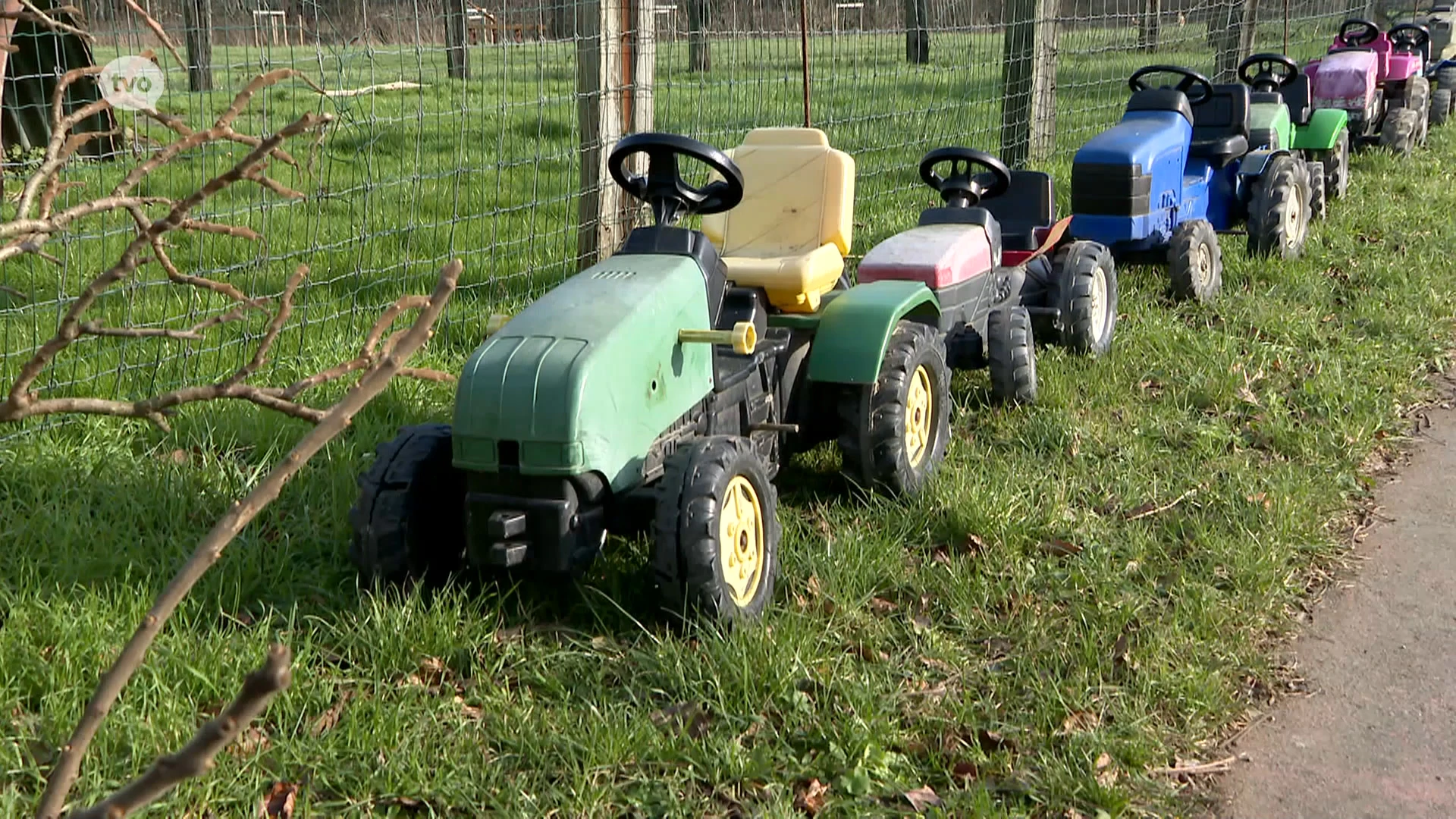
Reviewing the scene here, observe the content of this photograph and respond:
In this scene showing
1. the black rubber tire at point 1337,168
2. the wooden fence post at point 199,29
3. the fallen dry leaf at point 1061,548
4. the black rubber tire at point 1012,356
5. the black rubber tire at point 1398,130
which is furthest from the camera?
the black rubber tire at point 1398,130

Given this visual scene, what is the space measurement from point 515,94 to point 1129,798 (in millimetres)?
9989

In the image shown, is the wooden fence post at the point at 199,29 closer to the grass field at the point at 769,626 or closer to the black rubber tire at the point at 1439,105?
the grass field at the point at 769,626

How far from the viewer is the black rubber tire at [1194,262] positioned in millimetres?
6367

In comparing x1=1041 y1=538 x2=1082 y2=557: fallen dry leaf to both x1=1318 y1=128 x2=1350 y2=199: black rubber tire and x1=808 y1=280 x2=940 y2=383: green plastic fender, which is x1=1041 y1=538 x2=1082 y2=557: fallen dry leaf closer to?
x1=808 y1=280 x2=940 y2=383: green plastic fender

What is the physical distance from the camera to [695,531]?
3.26 metres

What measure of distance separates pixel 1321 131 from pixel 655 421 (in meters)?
6.55

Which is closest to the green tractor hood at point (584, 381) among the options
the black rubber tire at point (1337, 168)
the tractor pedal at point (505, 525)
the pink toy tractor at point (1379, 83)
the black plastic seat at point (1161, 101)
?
the tractor pedal at point (505, 525)

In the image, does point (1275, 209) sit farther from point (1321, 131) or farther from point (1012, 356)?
point (1012, 356)

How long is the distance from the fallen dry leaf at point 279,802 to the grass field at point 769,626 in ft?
0.09

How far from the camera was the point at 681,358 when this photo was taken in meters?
3.67

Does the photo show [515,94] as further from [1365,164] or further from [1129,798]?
[1129,798]

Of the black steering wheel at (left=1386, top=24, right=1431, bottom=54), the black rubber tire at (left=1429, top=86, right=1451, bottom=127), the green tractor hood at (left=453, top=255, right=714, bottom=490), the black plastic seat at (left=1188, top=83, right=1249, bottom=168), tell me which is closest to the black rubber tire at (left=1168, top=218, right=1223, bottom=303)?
the black plastic seat at (left=1188, top=83, right=1249, bottom=168)

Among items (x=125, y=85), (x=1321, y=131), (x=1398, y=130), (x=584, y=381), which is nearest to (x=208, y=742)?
(x=125, y=85)

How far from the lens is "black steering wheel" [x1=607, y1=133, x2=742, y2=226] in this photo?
375cm
